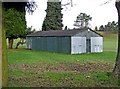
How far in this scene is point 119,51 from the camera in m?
8.30

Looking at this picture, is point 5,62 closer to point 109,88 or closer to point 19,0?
point 19,0

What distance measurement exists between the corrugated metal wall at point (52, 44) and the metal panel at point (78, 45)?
19.8 inches

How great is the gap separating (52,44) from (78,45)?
12.0 ft

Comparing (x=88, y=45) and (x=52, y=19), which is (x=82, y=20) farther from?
(x=88, y=45)

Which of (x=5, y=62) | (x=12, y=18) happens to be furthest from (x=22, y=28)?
(x=5, y=62)

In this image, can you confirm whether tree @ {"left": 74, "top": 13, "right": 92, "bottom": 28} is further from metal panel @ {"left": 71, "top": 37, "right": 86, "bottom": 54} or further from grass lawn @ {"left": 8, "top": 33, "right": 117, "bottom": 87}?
grass lawn @ {"left": 8, "top": 33, "right": 117, "bottom": 87}

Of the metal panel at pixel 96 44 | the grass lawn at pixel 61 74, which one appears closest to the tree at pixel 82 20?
the metal panel at pixel 96 44

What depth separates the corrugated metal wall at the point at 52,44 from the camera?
92.8 feet

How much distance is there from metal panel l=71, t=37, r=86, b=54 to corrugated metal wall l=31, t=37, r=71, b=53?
50 centimetres

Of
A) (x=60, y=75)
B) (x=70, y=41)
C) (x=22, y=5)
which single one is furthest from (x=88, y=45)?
(x=22, y=5)

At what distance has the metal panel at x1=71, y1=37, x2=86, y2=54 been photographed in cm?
2787

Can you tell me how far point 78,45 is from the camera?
Answer: 94.3 ft

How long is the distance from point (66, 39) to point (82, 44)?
93.9 inches

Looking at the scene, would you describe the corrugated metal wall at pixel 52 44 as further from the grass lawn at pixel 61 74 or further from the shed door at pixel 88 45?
the grass lawn at pixel 61 74
